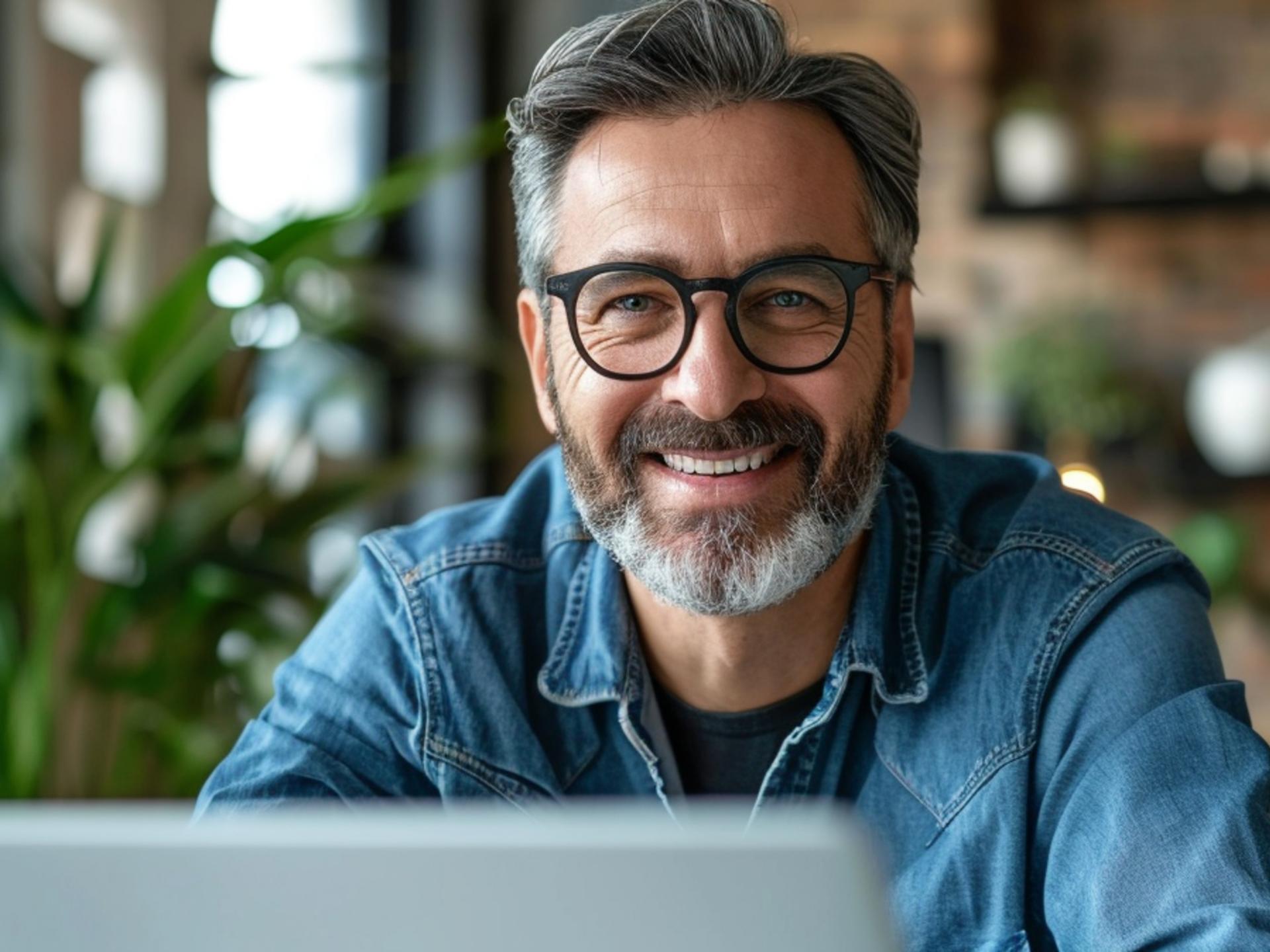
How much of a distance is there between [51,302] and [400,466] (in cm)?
51

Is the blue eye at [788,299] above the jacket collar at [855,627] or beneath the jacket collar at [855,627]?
above

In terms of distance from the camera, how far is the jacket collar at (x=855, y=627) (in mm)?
1291

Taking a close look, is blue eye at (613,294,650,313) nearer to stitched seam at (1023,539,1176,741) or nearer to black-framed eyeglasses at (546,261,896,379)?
black-framed eyeglasses at (546,261,896,379)

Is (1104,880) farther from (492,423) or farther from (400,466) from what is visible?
(492,423)

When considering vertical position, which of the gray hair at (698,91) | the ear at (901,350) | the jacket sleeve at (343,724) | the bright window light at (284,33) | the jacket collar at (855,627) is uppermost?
the bright window light at (284,33)

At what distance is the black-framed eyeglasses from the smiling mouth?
0.07 meters

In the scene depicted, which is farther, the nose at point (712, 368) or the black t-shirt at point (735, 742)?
the black t-shirt at point (735, 742)

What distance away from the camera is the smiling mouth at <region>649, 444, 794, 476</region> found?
4.11 ft

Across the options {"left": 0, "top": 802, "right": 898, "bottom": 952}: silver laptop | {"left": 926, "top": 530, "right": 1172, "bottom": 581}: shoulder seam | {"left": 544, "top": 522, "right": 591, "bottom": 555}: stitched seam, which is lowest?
{"left": 544, "top": 522, "right": 591, "bottom": 555}: stitched seam

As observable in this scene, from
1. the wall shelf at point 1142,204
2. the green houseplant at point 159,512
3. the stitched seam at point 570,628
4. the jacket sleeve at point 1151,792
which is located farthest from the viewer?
the wall shelf at point 1142,204

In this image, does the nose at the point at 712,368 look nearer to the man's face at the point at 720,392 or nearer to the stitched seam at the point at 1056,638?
the man's face at the point at 720,392

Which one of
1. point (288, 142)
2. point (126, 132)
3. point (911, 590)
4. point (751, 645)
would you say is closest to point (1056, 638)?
point (911, 590)

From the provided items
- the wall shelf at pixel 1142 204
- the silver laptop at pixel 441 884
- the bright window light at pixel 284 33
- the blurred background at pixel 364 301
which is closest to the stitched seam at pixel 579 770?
the blurred background at pixel 364 301

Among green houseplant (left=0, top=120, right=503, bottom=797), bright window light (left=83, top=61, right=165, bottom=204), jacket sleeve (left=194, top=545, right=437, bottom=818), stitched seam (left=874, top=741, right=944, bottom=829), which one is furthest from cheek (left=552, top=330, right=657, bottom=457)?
bright window light (left=83, top=61, right=165, bottom=204)
